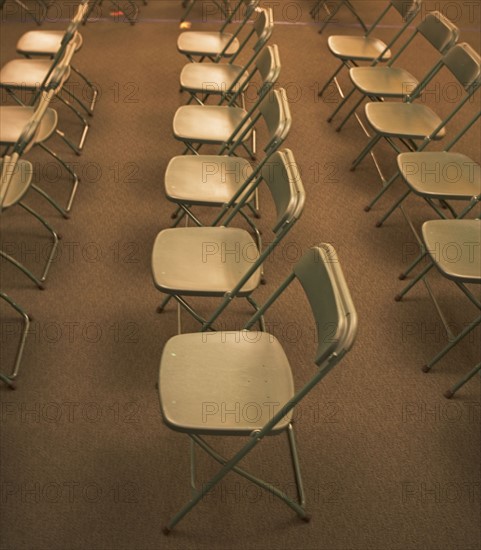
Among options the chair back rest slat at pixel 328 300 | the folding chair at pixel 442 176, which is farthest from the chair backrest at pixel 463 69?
the chair back rest slat at pixel 328 300

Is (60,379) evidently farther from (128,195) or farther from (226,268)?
(128,195)

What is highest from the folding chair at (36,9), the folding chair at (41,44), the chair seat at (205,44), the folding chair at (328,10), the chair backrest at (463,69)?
the chair backrest at (463,69)

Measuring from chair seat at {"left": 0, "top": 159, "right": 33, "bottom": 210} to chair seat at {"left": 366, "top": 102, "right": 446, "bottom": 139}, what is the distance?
1.96 meters

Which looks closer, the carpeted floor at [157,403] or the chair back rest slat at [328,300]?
the chair back rest slat at [328,300]

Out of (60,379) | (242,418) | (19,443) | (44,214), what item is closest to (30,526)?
(19,443)

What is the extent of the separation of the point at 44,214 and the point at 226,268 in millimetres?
1544

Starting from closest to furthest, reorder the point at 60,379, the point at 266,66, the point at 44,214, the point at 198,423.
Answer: the point at 198,423
the point at 60,379
the point at 266,66
the point at 44,214

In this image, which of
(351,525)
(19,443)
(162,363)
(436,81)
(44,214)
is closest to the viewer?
(162,363)

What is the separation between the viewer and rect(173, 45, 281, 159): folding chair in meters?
2.89

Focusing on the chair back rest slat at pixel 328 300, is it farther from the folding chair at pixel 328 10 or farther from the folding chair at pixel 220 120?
the folding chair at pixel 328 10

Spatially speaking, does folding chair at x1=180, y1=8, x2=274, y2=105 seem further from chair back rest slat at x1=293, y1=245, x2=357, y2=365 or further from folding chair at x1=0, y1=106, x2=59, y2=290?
chair back rest slat at x1=293, y1=245, x2=357, y2=365

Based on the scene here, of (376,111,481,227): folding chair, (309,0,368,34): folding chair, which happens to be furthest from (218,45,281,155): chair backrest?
(309,0,368,34): folding chair

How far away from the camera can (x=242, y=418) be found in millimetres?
1801

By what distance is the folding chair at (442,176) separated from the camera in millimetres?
2781
